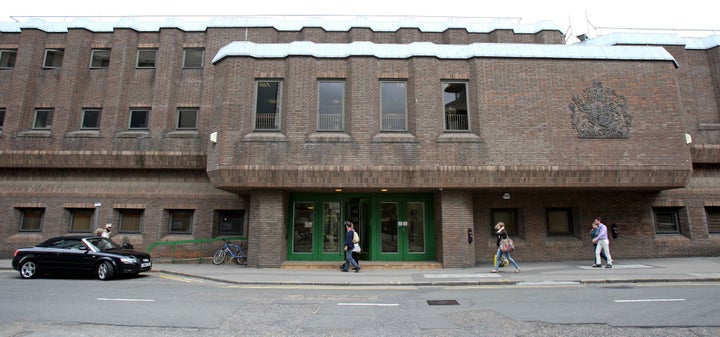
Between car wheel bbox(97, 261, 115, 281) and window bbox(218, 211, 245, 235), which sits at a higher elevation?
window bbox(218, 211, 245, 235)

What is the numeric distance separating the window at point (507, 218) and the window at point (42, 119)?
21.6m

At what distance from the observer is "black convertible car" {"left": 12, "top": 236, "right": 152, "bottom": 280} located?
12242 millimetres

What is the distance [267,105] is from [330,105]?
248cm

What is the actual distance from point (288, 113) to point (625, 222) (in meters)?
14.8

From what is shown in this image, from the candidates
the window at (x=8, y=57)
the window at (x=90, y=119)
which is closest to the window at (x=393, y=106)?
the window at (x=90, y=119)

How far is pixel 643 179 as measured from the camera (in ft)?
45.9

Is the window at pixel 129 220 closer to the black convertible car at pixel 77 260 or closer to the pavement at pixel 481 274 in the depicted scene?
the pavement at pixel 481 274

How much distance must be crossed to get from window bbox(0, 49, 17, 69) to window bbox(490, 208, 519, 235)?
978 inches

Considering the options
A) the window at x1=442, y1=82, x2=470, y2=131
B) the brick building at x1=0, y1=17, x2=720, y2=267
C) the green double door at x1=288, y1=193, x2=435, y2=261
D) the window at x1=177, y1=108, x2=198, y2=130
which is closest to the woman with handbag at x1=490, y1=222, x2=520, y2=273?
the brick building at x1=0, y1=17, x2=720, y2=267

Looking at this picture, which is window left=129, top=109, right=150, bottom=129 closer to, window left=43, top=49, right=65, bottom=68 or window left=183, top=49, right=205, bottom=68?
window left=183, top=49, right=205, bottom=68

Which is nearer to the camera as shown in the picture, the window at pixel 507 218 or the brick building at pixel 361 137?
the brick building at pixel 361 137

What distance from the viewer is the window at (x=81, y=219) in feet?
58.3

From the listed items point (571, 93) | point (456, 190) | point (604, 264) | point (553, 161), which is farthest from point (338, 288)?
point (571, 93)

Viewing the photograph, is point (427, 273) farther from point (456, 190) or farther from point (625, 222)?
point (625, 222)
